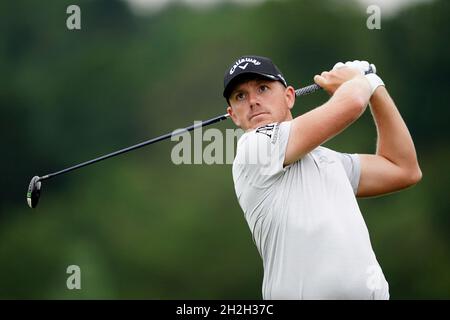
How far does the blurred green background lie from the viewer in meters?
11.2

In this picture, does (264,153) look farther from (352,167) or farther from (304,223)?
(352,167)

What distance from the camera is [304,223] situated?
3.20 m

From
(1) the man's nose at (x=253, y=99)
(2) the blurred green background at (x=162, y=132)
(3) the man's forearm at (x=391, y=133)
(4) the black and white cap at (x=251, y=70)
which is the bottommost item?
(3) the man's forearm at (x=391, y=133)

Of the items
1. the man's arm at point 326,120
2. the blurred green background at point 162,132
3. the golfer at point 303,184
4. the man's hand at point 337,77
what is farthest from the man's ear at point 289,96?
the blurred green background at point 162,132

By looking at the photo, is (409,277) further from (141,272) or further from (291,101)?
(291,101)

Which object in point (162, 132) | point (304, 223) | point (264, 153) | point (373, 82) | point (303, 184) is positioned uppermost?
point (162, 132)

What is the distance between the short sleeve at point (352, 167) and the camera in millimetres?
3568

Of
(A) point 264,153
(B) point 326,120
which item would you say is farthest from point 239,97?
(B) point 326,120

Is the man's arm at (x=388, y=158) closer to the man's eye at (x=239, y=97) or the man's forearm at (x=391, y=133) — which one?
the man's forearm at (x=391, y=133)

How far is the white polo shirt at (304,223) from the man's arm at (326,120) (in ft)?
0.13

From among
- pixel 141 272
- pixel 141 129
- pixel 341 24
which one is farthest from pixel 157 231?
pixel 341 24

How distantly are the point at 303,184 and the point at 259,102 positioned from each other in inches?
13.7

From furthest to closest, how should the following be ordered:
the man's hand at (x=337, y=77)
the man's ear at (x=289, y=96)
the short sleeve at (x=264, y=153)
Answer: the man's ear at (x=289, y=96), the man's hand at (x=337, y=77), the short sleeve at (x=264, y=153)

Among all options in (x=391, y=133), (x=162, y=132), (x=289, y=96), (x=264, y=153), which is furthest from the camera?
(x=162, y=132)
